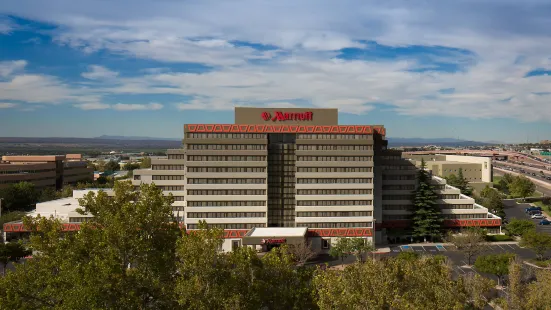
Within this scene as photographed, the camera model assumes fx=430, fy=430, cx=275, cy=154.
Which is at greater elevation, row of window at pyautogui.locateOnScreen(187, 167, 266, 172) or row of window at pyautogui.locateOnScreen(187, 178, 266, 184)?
row of window at pyautogui.locateOnScreen(187, 167, 266, 172)

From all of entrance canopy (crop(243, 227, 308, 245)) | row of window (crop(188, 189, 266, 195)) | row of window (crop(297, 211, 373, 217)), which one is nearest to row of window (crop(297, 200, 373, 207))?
row of window (crop(297, 211, 373, 217))

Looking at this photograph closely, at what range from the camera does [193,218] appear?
281ft

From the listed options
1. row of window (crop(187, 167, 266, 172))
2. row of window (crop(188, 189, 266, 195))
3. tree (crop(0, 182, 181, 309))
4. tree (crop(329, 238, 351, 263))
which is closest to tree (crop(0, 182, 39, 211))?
row of window (crop(188, 189, 266, 195))

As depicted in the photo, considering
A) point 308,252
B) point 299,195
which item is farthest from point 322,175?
point 308,252

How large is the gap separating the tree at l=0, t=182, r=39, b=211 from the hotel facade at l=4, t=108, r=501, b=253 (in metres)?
67.1

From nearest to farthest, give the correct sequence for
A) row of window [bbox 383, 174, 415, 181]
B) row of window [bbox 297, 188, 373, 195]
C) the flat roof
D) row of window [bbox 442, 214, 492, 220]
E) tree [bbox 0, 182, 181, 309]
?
tree [bbox 0, 182, 181, 309]
the flat roof
row of window [bbox 297, 188, 373, 195]
row of window [bbox 383, 174, 415, 181]
row of window [bbox 442, 214, 492, 220]

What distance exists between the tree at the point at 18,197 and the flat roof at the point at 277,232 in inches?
3149

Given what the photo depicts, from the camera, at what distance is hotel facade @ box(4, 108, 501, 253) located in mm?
85562

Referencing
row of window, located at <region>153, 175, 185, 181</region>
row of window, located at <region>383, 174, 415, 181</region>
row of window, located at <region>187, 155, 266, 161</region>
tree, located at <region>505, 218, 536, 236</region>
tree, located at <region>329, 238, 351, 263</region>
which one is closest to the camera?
tree, located at <region>329, 238, 351, 263</region>

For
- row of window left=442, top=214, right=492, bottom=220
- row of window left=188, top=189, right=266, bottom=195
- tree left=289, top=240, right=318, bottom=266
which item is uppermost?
row of window left=188, top=189, right=266, bottom=195

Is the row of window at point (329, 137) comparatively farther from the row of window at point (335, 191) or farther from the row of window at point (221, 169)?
the row of window at point (221, 169)

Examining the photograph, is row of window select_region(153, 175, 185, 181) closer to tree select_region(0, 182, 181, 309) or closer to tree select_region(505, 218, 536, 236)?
tree select_region(0, 182, 181, 309)

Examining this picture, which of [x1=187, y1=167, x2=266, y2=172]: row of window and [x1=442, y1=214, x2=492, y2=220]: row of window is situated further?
[x1=442, y1=214, x2=492, y2=220]: row of window

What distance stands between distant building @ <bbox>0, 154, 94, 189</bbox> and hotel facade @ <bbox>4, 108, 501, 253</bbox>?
8547 cm
